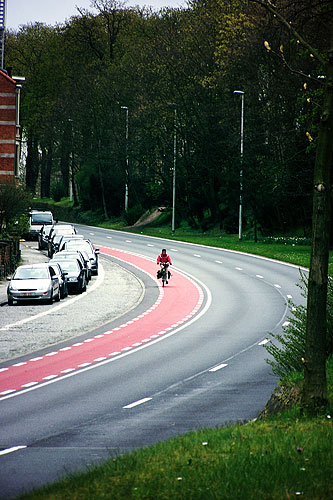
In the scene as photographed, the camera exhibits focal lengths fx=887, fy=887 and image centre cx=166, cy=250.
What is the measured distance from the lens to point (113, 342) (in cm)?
2473

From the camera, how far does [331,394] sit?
11508 mm

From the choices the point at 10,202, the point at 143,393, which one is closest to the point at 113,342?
the point at 143,393

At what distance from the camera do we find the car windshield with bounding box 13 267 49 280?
112 ft

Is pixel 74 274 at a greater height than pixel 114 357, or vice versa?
pixel 74 274

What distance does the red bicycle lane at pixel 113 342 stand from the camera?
19234 mm

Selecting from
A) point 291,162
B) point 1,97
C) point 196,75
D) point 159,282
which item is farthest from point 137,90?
point 159,282

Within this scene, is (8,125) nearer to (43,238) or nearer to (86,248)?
(43,238)

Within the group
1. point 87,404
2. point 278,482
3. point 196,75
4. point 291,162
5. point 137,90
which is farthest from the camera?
point 137,90

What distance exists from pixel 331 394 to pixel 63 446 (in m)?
3.66

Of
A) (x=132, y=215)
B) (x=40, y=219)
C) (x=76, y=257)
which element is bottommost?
(x=76, y=257)

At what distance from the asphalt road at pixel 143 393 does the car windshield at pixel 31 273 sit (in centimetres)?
398

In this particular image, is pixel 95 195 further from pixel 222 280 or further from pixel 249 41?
pixel 222 280

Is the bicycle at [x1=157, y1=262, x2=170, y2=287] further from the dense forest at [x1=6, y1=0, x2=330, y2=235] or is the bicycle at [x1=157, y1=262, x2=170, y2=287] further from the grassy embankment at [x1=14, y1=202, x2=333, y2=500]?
the grassy embankment at [x1=14, y1=202, x2=333, y2=500]

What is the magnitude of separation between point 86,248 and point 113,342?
22.7m
